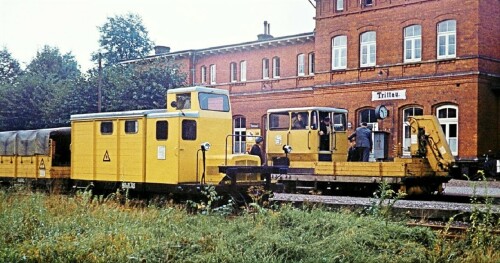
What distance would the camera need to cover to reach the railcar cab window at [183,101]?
14.9 m

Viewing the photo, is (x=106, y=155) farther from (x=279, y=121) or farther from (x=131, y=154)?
(x=279, y=121)

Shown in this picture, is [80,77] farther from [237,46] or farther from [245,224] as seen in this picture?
[245,224]

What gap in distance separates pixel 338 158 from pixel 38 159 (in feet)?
32.5

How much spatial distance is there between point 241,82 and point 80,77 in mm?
10245

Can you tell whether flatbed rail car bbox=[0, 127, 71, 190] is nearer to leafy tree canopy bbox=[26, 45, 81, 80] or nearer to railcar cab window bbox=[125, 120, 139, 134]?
railcar cab window bbox=[125, 120, 139, 134]

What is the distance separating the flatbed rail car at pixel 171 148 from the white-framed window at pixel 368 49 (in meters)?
18.7

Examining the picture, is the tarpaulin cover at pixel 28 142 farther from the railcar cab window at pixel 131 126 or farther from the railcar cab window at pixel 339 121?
the railcar cab window at pixel 339 121

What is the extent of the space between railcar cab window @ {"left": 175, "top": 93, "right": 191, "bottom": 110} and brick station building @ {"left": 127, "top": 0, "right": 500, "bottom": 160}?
17425 millimetres

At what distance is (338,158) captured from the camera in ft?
70.1

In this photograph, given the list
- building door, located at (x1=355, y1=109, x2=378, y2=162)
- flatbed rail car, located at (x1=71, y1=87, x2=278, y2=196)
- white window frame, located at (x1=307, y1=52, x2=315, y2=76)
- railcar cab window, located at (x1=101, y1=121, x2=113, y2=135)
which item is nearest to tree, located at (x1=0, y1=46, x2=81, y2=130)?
white window frame, located at (x1=307, y1=52, x2=315, y2=76)

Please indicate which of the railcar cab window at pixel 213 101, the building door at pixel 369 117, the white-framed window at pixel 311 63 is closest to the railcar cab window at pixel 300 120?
the railcar cab window at pixel 213 101

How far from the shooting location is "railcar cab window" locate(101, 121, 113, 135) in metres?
16.1

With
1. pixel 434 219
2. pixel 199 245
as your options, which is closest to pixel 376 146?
pixel 434 219

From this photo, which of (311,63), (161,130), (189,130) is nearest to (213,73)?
(311,63)
